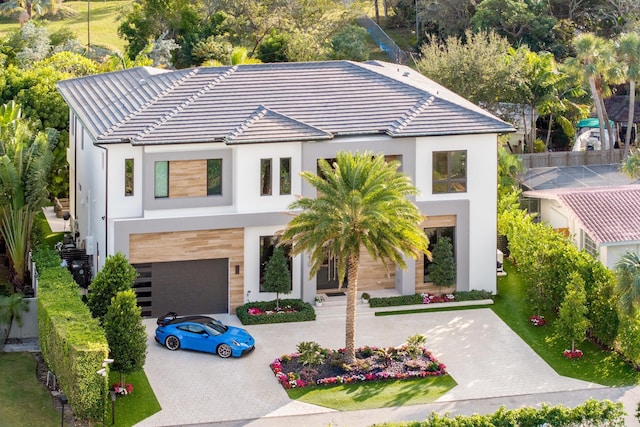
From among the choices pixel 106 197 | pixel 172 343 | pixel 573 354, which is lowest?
pixel 573 354

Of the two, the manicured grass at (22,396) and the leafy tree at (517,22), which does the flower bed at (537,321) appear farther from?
the leafy tree at (517,22)

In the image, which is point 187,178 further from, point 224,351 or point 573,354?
point 573,354

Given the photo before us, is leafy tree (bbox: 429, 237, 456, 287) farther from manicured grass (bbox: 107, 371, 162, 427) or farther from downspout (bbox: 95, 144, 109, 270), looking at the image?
manicured grass (bbox: 107, 371, 162, 427)

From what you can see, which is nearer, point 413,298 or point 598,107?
point 413,298

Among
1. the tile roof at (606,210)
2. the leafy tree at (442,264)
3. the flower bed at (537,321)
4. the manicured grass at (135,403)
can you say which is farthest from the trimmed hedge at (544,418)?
the tile roof at (606,210)

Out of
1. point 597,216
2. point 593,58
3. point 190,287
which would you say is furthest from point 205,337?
point 593,58

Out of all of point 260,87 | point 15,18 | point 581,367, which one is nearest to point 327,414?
point 581,367

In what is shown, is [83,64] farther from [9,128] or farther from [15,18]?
[15,18]

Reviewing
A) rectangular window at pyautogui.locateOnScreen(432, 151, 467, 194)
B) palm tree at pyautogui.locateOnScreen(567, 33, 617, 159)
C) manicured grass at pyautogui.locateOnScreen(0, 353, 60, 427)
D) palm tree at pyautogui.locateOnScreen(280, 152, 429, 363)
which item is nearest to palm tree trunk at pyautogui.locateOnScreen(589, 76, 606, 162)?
palm tree at pyautogui.locateOnScreen(567, 33, 617, 159)
